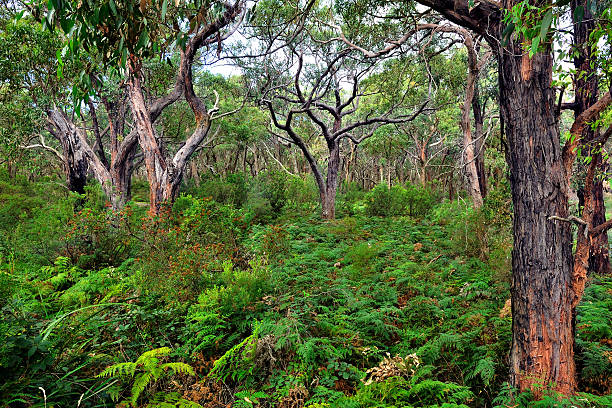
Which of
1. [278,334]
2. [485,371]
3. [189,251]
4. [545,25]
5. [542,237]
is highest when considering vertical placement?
[545,25]

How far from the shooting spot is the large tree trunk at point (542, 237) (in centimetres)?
270

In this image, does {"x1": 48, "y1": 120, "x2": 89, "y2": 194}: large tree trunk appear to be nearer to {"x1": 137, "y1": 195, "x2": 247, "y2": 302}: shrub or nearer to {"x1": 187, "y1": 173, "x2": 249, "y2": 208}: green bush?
{"x1": 187, "y1": 173, "x2": 249, "y2": 208}: green bush

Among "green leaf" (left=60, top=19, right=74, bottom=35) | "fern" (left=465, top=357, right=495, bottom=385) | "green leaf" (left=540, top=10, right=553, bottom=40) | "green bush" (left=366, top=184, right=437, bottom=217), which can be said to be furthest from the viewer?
"green bush" (left=366, top=184, right=437, bottom=217)

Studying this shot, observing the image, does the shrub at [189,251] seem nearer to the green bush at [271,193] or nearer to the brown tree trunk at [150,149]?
the brown tree trunk at [150,149]

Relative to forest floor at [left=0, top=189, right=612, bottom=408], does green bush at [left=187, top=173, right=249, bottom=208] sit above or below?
above

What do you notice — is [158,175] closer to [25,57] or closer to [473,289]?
[25,57]

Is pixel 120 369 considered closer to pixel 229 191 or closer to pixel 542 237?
pixel 542 237

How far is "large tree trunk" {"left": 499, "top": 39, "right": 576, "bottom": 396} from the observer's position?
2703mm

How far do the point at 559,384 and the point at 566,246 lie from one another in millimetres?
1132

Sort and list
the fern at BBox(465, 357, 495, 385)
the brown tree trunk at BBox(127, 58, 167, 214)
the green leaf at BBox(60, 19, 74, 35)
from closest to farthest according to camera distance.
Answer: the green leaf at BBox(60, 19, 74, 35), the fern at BBox(465, 357, 495, 385), the brown tree trunk at BBox(127, 58, 167, 214)

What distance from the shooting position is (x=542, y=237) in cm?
271

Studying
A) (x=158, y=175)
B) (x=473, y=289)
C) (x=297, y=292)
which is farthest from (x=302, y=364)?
(x=158, y=175)

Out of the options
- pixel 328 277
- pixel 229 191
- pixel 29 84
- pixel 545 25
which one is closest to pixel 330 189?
pixel 229 191

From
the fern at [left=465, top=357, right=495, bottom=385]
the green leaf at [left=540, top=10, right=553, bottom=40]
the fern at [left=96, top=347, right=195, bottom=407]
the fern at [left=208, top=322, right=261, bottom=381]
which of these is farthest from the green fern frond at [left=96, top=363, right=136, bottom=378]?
the green leaf at [left=540, top=10, right=553, bottom=40]
